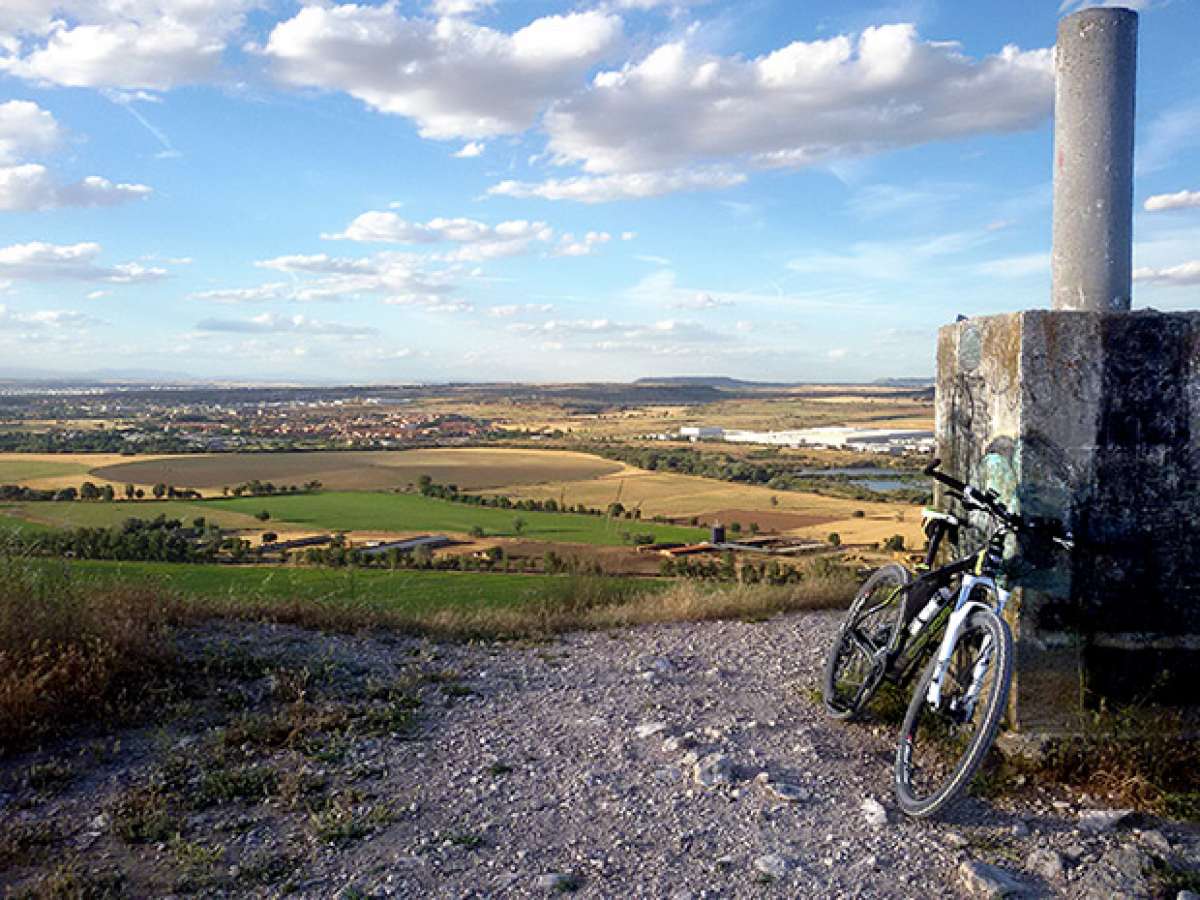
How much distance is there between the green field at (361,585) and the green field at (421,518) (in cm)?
920

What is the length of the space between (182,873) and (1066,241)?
609cm

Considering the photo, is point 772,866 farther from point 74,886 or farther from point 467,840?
point 74,886

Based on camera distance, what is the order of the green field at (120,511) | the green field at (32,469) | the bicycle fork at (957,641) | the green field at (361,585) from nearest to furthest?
the bicycle fork at (957,641), the green field at (361,585), the green field at (120,511), the green field at (32,469)

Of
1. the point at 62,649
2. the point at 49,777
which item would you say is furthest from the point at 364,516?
the point at 49,777

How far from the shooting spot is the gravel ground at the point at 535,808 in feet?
13.1

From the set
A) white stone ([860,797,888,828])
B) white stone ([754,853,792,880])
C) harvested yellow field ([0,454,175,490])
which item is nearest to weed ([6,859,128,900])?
white stone ([754,853,792,880])

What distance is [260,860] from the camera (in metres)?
4.14

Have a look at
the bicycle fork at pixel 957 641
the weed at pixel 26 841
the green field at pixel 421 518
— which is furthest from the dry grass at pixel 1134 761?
the green field at pixel 421 518

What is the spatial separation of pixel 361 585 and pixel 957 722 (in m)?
9.01

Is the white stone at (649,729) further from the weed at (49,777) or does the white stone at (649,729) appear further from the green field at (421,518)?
the green field at (421,518)

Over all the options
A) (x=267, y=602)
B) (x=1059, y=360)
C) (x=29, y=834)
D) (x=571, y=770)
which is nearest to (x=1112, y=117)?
(x=1059, y=360)

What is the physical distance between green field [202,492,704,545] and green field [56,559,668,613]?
9.20 m

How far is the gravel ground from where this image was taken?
3.98 m

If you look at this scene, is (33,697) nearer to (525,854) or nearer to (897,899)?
(525,854)
